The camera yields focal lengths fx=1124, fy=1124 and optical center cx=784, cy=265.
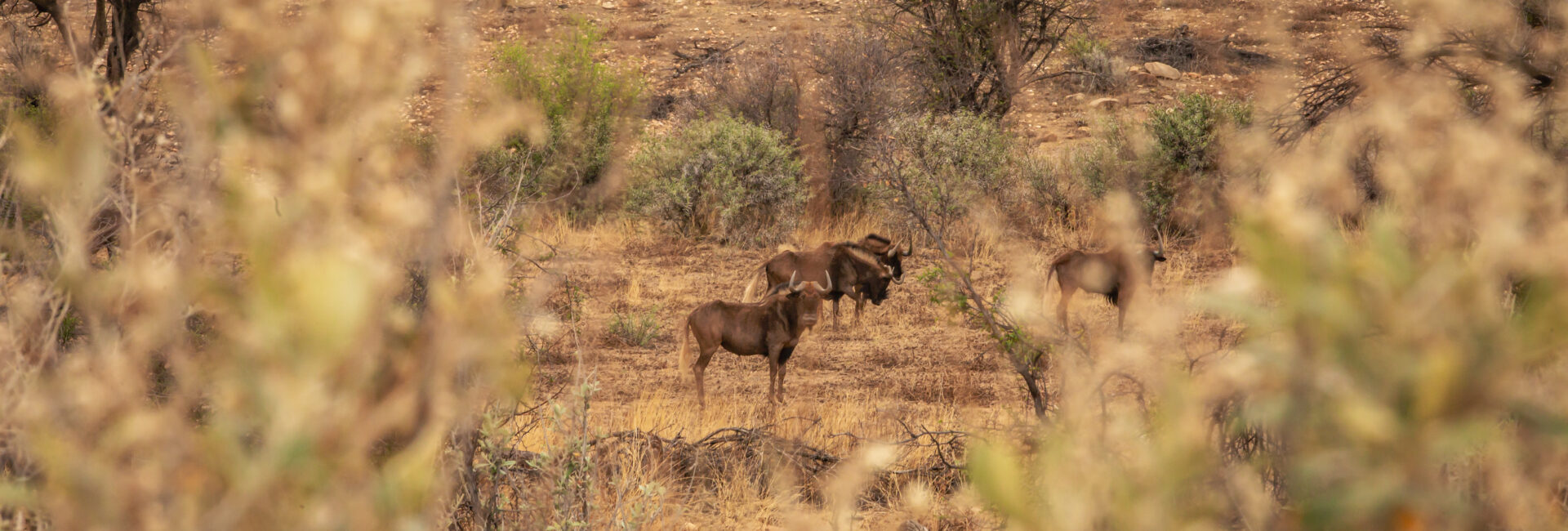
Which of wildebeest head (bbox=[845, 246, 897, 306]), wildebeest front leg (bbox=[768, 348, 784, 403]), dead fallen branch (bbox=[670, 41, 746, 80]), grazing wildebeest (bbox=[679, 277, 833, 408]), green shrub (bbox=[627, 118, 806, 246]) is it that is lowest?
dead fallen branch (bbox=[670, 41, 746, 80])

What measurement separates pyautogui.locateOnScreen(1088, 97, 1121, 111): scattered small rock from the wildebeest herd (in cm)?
1129

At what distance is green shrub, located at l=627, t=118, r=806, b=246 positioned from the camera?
14672 millimetres

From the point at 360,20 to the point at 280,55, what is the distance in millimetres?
75

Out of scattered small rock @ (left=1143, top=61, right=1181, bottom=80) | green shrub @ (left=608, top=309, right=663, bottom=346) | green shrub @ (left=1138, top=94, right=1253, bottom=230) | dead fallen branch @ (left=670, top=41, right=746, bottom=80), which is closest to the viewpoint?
green shrub @ (left=608, top=309, right=663, bottom=346)

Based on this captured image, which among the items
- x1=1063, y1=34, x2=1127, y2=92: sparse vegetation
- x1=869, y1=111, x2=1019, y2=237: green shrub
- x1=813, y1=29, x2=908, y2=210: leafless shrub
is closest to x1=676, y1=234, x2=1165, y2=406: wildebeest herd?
x1=869, y1=111, x2=1019, y2=237: green shrub

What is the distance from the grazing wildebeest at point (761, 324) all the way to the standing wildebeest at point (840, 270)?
1955 millimetres

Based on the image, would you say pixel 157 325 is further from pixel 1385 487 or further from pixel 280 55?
pixel 1385 487

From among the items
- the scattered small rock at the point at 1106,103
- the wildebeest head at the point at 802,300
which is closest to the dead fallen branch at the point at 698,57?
the scattered small rock at the point at 1106,103

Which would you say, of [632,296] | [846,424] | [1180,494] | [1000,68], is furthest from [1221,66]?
[1180,494]

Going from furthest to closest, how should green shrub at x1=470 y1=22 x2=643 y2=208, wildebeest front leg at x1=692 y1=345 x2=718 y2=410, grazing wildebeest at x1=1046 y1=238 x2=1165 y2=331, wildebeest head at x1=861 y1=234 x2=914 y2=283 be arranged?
green shrub at x1=470 y1=22 x2=643 y2=208, wildebeest head at x1=861 y1=234 x2=914 y2=283, grazing wildebeest at x1=1046 y1=238 x2=1165 y2=331, wildebeest front leg at x1=692 y1=345 x2=718 y2=410

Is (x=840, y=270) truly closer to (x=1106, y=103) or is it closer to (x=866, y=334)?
(x=866, y=334)

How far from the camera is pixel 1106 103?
68.5 feet

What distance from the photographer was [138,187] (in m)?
1.01

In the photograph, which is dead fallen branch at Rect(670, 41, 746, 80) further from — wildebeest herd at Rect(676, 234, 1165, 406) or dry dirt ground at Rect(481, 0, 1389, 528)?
wildebeest herd at Rect(676, 234, 1165, 406)
